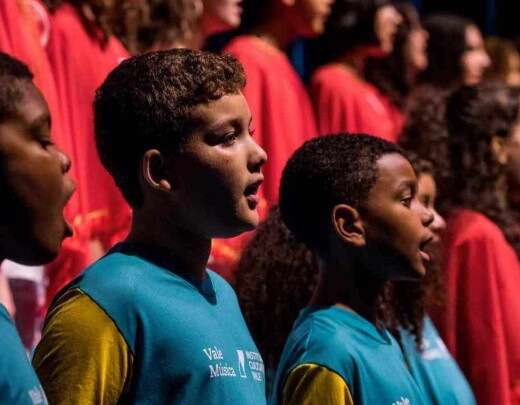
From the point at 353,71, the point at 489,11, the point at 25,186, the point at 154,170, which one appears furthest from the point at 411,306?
the point at 489,11

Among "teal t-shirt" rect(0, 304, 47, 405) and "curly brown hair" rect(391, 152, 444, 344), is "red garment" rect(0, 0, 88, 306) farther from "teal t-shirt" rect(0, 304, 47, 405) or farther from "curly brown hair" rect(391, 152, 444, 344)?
"teal t-shirt" rect(0, 304, 47, 405)

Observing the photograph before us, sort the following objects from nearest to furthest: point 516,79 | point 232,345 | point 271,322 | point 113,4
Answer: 1. point 232,345
2. point 271,322
3. point 113,4
4. point 516,79

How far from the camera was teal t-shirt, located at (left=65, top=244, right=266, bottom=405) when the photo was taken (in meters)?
1.76

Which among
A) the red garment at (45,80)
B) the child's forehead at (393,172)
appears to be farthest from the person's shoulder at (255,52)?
the child's forehead at (393,172)

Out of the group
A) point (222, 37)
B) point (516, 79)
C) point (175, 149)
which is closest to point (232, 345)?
point (175, 149)

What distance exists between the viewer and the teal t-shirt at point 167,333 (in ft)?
5.79

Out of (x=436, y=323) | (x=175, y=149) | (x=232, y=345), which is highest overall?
(x=175, y=149)

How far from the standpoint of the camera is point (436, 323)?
3211 millimetres

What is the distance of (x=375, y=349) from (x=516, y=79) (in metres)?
2.93

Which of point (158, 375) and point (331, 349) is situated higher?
point (158, 375)

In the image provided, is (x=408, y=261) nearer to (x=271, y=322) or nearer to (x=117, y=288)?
(x=271, y=322)

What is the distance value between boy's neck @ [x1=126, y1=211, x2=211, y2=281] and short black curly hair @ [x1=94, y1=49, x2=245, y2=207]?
4 cm

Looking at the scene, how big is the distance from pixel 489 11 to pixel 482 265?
269 centimetres

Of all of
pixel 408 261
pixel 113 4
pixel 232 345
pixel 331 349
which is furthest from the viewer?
pixel 113 4
